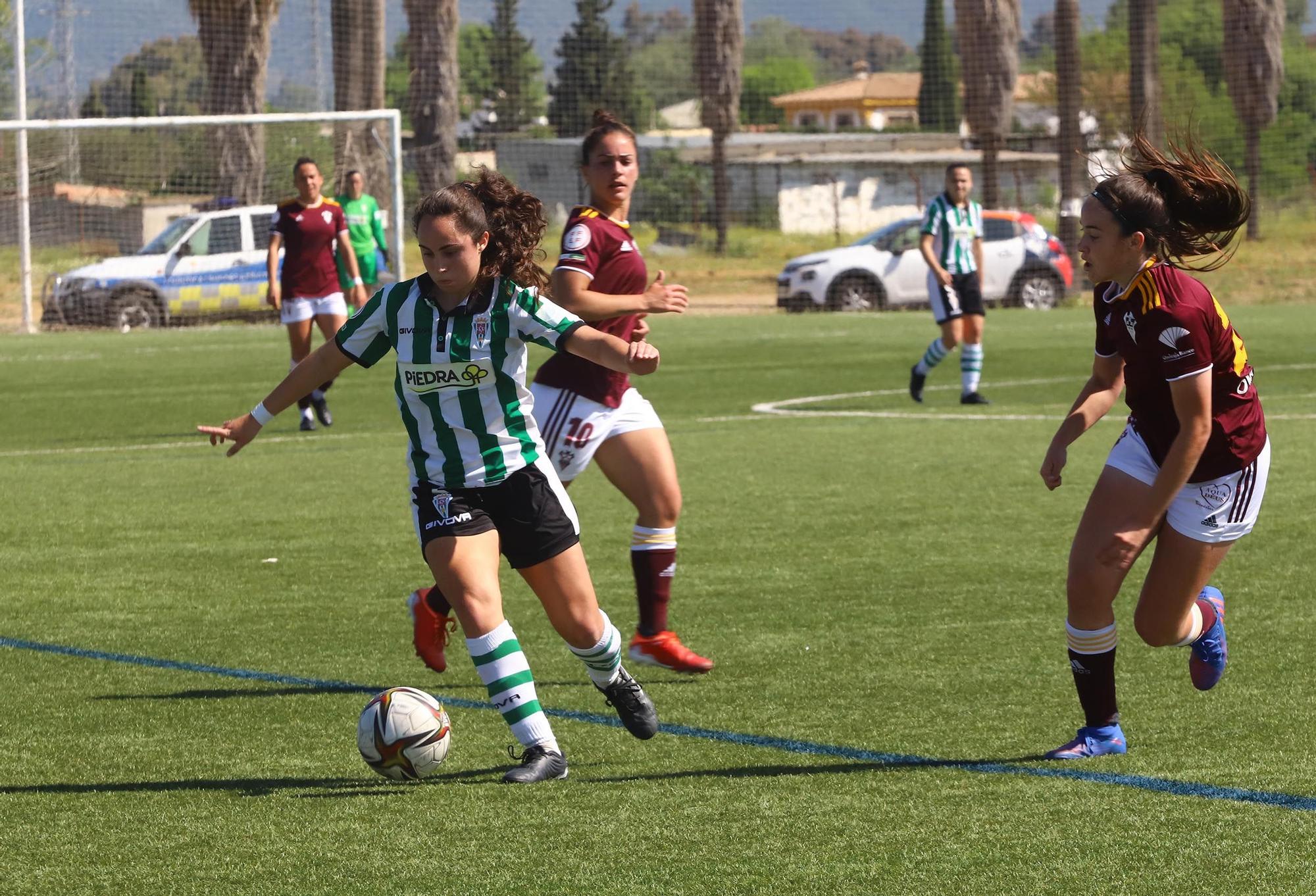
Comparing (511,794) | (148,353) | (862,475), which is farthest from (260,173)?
(511,794)

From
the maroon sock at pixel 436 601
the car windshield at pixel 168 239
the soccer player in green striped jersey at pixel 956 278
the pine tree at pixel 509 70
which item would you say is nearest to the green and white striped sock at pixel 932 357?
the soccer player in green striped jersey at pixel 956 278

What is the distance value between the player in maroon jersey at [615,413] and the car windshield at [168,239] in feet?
72.1

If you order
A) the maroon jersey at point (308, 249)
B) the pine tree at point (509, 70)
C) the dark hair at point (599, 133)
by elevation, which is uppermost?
the pine tree at point (509, 70)

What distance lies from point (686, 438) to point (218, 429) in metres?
8.99

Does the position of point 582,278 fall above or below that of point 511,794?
above

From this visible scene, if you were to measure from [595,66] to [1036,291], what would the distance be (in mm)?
56408

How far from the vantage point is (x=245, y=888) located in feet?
14.7

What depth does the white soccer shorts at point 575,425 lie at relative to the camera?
23.1 feet

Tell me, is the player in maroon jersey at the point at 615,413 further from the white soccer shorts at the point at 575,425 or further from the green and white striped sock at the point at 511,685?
the green and white striped sock at the point at 511,685

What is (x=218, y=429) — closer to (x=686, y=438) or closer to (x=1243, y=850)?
(x=1243, y=850)

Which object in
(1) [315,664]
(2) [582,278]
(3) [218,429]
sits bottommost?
(1) [315,664]

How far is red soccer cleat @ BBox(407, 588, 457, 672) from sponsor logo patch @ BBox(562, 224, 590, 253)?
1.40m

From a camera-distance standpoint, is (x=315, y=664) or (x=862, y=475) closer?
(x=315, y=664)

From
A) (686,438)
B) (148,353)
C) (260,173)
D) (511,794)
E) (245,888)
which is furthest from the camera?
(260,173)
